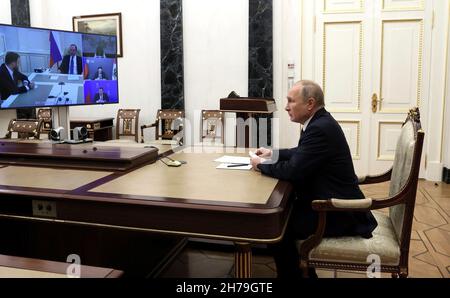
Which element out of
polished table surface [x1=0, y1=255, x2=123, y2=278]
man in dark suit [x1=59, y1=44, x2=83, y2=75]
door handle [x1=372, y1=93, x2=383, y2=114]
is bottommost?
polished table surface [x1=0, y1=255, x2=123, y2=278]

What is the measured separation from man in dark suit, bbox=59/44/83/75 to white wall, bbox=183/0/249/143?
3.02 meters

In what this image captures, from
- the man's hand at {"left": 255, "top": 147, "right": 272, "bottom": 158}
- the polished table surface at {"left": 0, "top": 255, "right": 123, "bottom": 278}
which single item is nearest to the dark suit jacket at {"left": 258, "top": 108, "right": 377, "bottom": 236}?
the man's hand at {"left": 255, "top": 147, "right": 272, "bottom": 158}

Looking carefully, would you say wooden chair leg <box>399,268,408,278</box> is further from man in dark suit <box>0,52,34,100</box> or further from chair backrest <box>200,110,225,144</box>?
chair backrest <box>200,110,225,144</box>

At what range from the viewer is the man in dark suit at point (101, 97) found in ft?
10.5

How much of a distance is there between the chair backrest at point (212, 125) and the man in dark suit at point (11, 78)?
3294 millimetres

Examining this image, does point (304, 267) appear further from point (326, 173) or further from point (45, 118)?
point (45, 118)

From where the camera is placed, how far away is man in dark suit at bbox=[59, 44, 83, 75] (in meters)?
2.89

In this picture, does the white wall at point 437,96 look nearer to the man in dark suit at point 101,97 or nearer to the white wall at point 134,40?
the white wall at point 134,40

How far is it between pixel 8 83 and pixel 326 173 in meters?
1.92

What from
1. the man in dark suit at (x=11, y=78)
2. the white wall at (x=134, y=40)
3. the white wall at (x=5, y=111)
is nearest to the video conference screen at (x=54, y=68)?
the man in dark suit at (x=11, y=78)

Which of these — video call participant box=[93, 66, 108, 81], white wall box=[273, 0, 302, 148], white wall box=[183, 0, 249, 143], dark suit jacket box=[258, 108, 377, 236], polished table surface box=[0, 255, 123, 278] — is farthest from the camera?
white wall box=[183, 0, 249, 143]

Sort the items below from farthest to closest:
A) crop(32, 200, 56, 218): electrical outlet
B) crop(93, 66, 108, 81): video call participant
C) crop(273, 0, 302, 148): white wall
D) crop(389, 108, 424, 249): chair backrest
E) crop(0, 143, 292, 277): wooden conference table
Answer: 1. crop(273, 0, 302, 148): white wall
2. crop(93, 66, 108, 81): video call participant
3. crop(389, 108, 424, 249): chair backrest
4. crop(32, 200, 56, 218): electrical outlet
5. crop(0, 143, 292, 277): wooden conference table

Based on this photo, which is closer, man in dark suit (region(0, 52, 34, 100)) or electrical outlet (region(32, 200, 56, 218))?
electrical outlet (region(32, 200, 56, 218))
